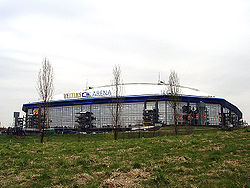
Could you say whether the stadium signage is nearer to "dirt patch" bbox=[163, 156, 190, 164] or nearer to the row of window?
the row of window

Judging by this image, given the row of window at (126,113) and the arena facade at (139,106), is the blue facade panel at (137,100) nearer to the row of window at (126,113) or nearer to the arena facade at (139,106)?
the arena facade at (139,106)

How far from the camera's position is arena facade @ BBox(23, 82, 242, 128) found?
9581 cm

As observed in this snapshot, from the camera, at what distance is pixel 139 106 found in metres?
98.6

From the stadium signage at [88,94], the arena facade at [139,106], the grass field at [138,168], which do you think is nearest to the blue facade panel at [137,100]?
the arena facade at [139,106]

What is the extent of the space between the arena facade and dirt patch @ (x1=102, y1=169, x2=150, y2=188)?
77.8 metres

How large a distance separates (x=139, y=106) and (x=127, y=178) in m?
88.1

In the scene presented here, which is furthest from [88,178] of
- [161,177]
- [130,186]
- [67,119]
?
[67,119]

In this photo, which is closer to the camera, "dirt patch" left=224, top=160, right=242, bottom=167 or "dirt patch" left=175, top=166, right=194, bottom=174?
→ "dirt patch" left=175, top=166, right=194, bottom=174

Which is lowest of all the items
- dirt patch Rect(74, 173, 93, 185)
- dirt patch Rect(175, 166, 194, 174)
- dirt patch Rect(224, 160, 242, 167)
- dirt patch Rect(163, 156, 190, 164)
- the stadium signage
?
dirt patch Rect(74, 173, 93, 185)

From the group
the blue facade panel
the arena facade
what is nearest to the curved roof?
the arena facade

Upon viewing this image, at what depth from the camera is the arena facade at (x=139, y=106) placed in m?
95.8

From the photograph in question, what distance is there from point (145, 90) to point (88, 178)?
9030 cm

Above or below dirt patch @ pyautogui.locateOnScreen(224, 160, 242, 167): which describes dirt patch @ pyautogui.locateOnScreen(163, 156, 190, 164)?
below

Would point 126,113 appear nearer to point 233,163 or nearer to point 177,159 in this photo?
point 177,159
